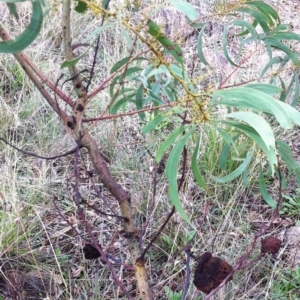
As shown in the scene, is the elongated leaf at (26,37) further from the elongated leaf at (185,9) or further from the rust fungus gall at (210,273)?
the rust fungus gall at (210,273)


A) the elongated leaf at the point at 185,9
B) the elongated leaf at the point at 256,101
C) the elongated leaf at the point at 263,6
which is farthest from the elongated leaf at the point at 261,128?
the elongated leaf at the point at 263,6

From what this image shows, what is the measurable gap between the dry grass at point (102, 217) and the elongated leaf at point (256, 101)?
1.86 ft

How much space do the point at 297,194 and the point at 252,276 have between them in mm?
546

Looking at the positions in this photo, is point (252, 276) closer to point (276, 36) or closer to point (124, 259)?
point (124, 259)

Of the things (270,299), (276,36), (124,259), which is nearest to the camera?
(276,36)

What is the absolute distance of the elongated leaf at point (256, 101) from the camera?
66 centimetres

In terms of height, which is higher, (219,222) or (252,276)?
(219,222)

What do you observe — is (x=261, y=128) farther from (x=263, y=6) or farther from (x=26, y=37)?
(x=263, y=6)

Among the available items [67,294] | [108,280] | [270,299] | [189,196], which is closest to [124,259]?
[108,280]

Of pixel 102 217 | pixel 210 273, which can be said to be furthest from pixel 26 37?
pixel 102 217

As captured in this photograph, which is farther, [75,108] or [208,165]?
[208,165]

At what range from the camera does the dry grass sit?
1.66 m

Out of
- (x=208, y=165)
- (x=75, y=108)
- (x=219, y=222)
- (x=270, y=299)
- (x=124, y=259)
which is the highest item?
(x=75, y=108)

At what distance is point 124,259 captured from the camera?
180 centimetres
